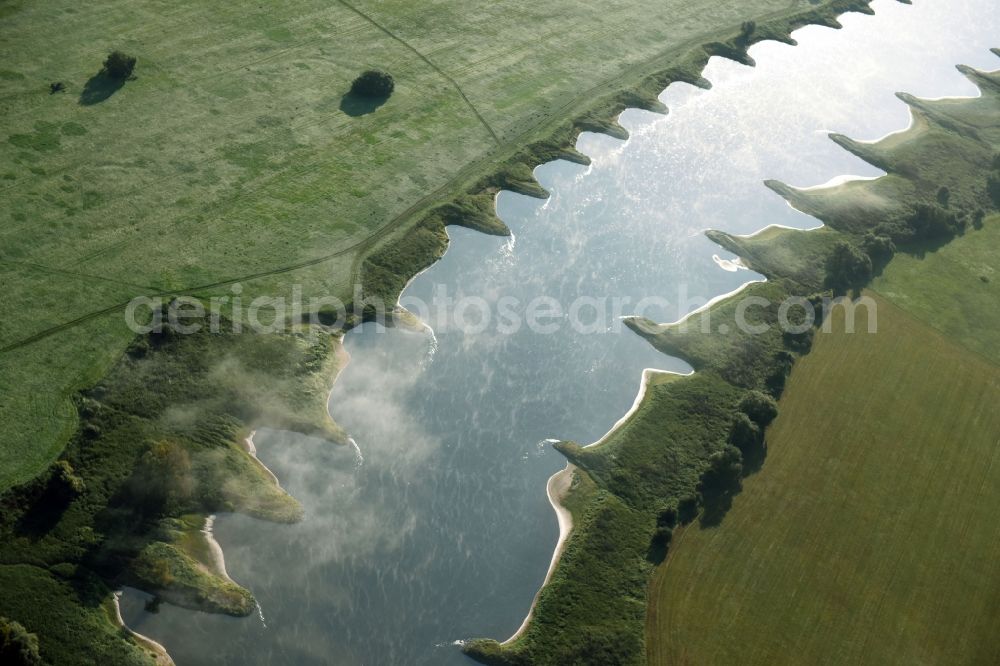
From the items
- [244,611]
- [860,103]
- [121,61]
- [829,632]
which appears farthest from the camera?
[860,103]

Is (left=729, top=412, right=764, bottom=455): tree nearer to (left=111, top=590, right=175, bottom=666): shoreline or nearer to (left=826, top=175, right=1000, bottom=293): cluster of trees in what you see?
(left=826, top=175, right=1000, bottom=293): cluster of trees

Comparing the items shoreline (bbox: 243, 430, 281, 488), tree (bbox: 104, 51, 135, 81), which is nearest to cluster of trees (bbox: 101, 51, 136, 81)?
tree (bbox: 104, 51, 135, 81)

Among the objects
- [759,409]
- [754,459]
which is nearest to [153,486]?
[754,459]

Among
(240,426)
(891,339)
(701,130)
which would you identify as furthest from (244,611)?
(701,130)

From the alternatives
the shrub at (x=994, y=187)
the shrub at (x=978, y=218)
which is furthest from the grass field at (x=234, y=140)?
the shrub at (x=994, y=187)

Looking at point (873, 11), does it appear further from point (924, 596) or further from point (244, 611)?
point (244, 611)

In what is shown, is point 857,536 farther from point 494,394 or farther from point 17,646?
point 17,646

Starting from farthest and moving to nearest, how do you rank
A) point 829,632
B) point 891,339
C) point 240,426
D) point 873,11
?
point 873,11
point 891,339
point 240,426
point 829,632
